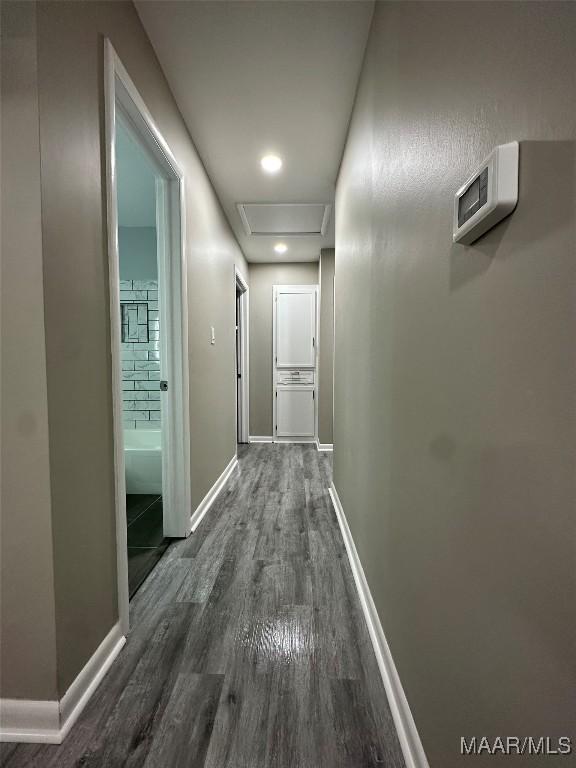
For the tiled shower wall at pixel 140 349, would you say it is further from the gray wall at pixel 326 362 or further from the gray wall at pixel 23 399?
the gray wall at pixel 23 399

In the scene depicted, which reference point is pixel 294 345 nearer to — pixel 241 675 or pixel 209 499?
pixel 209 499

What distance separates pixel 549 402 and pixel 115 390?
1299mm

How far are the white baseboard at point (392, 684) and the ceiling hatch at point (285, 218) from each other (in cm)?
289

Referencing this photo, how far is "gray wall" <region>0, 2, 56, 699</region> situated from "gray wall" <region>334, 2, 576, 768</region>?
3.20 feet

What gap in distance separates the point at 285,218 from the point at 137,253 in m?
1.68

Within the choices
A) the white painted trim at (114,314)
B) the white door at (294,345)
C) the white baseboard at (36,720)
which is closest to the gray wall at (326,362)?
the white door at (294,345)

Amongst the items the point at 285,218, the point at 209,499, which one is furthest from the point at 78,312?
the point at 285,218

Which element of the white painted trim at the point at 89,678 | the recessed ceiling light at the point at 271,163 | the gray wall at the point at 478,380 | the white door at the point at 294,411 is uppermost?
the recessed ceiling light at the point at 271,163

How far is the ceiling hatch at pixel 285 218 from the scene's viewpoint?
3410 mm

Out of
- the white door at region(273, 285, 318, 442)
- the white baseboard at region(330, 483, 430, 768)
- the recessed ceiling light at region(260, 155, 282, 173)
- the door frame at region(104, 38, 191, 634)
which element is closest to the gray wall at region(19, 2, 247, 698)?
the door frame at region(104, 38, 191, 634)

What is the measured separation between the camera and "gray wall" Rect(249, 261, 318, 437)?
17.1ft

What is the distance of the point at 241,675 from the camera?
126 centimetres

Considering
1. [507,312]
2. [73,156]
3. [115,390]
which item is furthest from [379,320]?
[73,156]

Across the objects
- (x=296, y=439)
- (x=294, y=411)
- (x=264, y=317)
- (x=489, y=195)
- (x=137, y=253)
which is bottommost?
(x=296, y=439)
